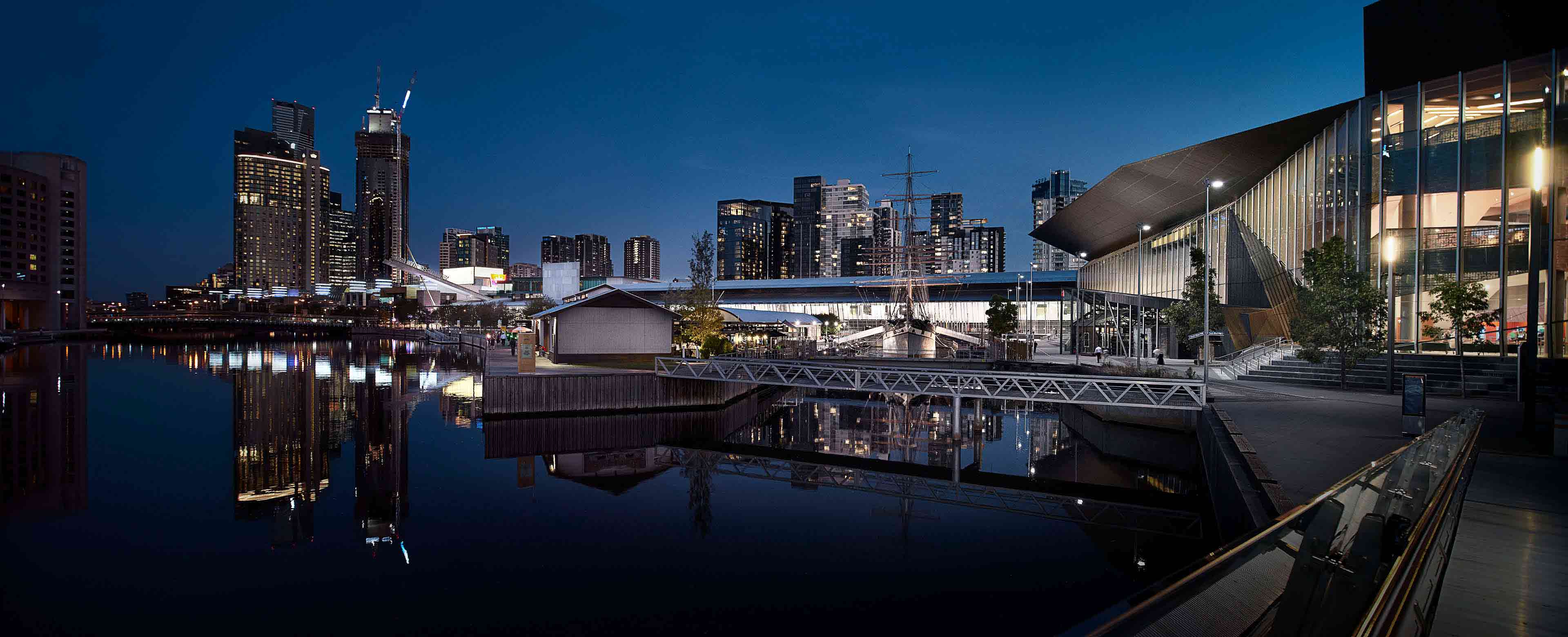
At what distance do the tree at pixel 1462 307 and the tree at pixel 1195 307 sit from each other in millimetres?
9817

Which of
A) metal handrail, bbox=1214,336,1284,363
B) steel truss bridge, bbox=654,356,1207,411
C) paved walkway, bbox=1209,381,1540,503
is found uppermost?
metal handrail, bbox=1214,336,1284,363

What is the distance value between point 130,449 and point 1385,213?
160 ft

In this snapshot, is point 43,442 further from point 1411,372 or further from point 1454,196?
point 1454,196

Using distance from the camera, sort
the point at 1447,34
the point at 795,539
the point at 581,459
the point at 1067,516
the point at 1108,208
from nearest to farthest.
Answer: the point at 795,539 < the point at 1067,516 < the point at 581,459 < the point at 1447,34 < the point at 1108,208

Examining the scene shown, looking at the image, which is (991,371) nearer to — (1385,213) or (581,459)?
(581,459)

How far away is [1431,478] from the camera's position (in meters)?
5.83

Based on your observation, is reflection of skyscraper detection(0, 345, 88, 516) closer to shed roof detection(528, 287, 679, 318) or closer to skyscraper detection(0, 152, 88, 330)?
shed roof detection(528, 287, 679, 318)

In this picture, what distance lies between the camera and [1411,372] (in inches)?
1109

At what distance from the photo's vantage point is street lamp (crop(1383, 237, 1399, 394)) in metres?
25.9

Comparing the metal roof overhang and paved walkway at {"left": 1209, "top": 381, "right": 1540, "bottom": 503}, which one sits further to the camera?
the metal roof overhang

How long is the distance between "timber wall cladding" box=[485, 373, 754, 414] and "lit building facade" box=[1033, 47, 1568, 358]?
21873 millimetres

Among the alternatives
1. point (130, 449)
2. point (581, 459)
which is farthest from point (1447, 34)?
point (130, 449)

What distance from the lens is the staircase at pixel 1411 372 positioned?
25703 millimetres

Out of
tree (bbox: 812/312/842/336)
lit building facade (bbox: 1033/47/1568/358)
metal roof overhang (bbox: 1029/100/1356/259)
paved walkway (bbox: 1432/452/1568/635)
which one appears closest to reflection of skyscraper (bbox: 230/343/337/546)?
paved walkway (bbox: 1432/452/1568/635)
